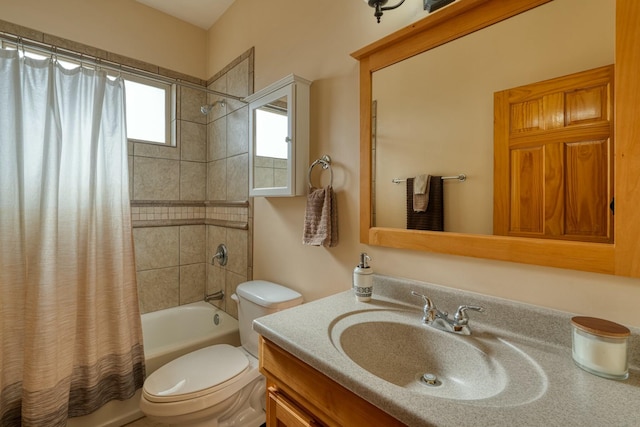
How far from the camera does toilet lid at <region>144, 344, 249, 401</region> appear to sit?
1250 millimetres

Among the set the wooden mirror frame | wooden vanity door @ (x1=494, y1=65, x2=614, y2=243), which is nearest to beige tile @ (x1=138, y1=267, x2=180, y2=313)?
the wooden mirror frame

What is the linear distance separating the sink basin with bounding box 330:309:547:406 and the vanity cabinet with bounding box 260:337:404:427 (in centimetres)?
10

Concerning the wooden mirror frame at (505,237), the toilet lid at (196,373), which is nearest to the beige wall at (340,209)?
the wooden mirror frame at (505,237)

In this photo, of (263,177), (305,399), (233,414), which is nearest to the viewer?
(305,399)

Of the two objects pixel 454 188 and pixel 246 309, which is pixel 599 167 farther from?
pixel 246 309

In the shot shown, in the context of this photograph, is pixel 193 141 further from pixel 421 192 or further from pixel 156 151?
pixel 421 192

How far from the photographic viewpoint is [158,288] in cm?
225

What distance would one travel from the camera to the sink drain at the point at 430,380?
0.82 meters

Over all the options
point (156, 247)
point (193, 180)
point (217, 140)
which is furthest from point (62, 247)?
point (217, 140)

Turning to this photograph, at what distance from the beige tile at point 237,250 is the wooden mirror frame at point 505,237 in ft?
3.47

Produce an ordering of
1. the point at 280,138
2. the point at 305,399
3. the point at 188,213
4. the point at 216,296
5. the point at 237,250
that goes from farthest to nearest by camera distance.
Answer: the point at 188,213
the point at 216,296
the point at 237,250
the point at 280,138
the point at 305,399

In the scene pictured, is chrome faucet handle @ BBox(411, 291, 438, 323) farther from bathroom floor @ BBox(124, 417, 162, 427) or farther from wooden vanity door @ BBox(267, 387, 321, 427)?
bathroom floor @ BBox(124, 417, 162, 427)

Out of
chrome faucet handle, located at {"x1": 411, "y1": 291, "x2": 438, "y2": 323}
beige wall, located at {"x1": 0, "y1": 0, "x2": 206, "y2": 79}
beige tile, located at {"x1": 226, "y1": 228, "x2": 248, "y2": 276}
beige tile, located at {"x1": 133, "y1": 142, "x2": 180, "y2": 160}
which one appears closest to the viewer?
chrome faucet handle, located at {"x1": 411, "y1": 291, "x2": 438, "y2": 323}

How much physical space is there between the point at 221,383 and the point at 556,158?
1.53 metres
